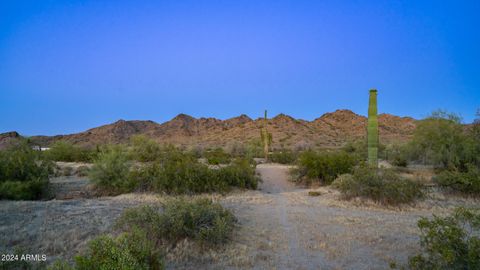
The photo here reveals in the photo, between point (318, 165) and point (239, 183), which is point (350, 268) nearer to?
point (239, 183)

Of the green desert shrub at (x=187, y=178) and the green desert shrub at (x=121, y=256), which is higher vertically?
the green desert shrub at (x=187, y=178)

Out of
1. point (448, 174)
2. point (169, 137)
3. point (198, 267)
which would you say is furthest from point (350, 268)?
point (169, 137)

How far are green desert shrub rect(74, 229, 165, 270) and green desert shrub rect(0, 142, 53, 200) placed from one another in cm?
810

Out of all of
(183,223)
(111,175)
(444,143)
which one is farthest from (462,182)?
(111,175)

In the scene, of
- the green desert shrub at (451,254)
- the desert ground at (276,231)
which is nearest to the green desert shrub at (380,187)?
the desert ground at (276,231)

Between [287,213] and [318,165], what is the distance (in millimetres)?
6253

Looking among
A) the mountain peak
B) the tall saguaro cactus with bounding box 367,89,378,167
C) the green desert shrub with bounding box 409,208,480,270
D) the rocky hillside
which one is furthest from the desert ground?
the mountain peak

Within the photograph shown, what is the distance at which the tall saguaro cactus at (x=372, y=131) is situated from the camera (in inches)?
574

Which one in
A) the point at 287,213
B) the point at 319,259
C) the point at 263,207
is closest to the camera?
the point at 319,259

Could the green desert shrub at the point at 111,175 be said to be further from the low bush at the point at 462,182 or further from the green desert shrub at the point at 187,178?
the low bush at the point at 462,182

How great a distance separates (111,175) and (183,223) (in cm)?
745

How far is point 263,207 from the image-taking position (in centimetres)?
957

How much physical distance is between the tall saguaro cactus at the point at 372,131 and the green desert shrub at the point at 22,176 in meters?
13.1

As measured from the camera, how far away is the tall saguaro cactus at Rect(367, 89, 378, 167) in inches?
574
